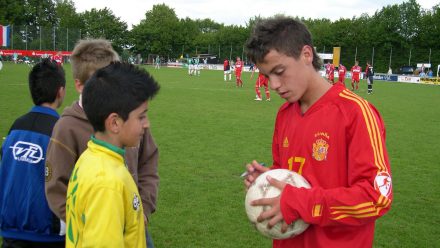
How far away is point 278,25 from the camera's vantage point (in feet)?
7.57

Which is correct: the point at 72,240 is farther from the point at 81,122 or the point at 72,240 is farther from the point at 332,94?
the point at 332,94

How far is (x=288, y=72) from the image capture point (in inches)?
89.4

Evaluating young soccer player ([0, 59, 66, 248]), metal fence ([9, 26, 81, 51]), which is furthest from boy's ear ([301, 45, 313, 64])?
metal fence ([9, 26, 81, 51])

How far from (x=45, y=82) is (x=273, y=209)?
2006 mm

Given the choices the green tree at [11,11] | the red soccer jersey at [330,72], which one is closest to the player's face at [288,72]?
the red soccer jersey at [330,72]

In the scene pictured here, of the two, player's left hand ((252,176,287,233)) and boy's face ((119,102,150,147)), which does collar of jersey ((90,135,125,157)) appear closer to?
boy's face ((119,102,150,147))

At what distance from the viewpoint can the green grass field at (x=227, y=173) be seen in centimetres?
492

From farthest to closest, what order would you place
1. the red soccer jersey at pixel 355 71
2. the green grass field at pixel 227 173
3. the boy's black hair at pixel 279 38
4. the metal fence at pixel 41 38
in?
the metal fence at pixel 41 38 < the red soccer jersey at pixel 355 71 < the green grass field at pixel 227 173 < the boy's black hair at pixel 279 38

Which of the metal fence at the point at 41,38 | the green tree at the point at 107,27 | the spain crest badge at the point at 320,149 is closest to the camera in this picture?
Answer: the spain crest badge at the point at 320,149

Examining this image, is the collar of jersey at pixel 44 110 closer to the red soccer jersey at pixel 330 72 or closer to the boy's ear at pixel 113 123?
the boy's ear at pixel 113 123

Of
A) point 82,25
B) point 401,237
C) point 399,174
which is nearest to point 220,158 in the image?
point 399,174

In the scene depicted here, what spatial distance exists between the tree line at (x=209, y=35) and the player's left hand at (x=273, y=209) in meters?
39.1

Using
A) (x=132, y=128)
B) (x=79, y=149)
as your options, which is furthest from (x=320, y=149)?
(x=79, y=149)

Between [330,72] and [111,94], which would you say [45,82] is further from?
[330,72]
